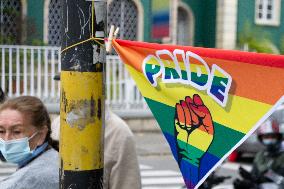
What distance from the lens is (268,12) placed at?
2597 cm

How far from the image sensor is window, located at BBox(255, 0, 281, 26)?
2555 centimetres

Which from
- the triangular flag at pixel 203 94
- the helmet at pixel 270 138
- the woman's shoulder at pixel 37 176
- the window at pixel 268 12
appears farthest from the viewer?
the window at pixel 268 12

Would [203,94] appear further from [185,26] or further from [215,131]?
[185,26]

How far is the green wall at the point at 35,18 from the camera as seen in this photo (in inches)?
795

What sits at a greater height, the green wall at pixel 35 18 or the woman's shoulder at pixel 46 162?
the green wall at pixel 35 18

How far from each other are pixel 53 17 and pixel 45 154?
17885mm

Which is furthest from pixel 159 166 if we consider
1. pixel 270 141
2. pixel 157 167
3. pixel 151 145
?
pixel 270 141

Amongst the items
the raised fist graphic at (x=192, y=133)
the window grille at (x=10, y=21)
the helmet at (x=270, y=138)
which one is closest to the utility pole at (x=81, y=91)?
the raised fist graphic at (x=192, y=133)

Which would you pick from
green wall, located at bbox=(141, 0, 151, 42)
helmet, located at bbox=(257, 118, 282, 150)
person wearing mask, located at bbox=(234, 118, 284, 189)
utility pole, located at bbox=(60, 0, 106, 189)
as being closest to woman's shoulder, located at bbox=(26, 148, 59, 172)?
utility pole, located at bbox=(60, 0, 106, 189)

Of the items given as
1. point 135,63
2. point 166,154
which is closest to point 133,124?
point 166,154

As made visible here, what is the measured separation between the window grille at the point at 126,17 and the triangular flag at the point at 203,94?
63.4 ft

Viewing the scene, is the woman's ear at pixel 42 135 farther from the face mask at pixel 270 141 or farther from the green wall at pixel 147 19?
the green wall at pixel 147 19

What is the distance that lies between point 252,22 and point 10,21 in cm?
941

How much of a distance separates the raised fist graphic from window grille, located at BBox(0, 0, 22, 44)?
1648 cm
